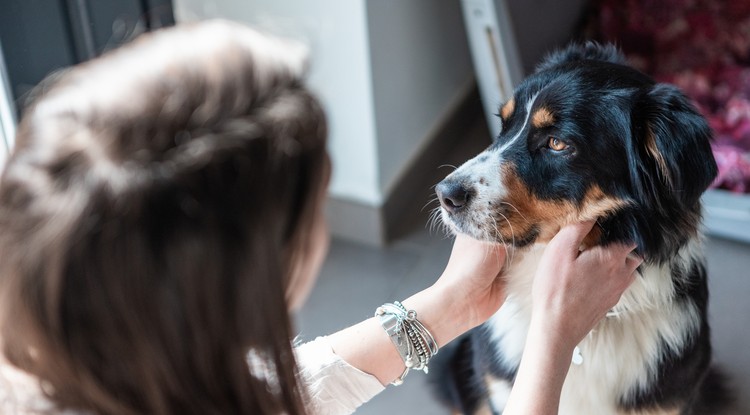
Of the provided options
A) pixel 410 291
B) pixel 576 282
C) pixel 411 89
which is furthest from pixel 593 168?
pixel 411 89

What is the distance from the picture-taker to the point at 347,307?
1981mm

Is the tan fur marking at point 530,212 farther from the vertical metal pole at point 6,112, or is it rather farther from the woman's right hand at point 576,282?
the vertical metal pole at point 6,112

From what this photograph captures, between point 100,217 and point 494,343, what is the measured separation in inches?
36.3

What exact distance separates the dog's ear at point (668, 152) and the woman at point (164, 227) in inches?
24.4

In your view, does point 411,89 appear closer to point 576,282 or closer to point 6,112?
point 6,112

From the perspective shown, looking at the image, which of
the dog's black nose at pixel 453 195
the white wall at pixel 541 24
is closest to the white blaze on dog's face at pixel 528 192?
the dog's black nose at pixel 453 195

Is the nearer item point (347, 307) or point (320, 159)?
point (320, 159)

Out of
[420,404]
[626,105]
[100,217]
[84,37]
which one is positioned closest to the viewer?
[100,217]

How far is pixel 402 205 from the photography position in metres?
2.23

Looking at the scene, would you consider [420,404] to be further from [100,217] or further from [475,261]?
[100,217]

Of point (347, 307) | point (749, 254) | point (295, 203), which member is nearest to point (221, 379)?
point (295, 203)

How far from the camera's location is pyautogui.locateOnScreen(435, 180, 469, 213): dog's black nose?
3.95 ft

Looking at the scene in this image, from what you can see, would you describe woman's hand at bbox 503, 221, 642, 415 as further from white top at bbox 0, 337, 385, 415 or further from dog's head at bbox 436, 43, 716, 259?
white top at bbox 0, 337, 385, 415

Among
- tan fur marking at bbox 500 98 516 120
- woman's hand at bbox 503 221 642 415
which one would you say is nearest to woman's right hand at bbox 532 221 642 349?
woman's hand at bbox 503 221 642 415
